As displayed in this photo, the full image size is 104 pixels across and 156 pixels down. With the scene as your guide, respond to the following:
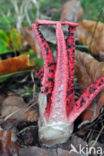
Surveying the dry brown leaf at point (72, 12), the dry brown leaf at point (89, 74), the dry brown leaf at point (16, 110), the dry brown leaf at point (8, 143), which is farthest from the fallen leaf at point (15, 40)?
the dry brown leaf at point (8, 143)

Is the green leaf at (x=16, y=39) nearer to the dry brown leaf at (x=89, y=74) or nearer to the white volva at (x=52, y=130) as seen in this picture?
the dry brown leaf at (x=89, y=74)

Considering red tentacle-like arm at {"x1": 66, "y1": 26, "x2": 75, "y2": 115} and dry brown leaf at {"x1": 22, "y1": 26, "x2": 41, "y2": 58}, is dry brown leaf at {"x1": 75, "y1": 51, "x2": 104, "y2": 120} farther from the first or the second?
dry brown leaf at {"x1": 22, "y1": 26, "x2": 41, "y2": 58}

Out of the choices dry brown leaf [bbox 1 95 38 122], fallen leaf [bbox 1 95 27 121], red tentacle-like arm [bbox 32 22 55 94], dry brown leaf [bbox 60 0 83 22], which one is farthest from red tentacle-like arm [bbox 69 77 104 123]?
dry brown leaf [bbox 60 0 83 22]

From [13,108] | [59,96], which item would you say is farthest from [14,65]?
[59,96]

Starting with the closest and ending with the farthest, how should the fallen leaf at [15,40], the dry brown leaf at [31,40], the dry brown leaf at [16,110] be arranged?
the dry brown leaf at [16,110] < the dry brown leaf at [31,40] < the fallen leaf at [15,40]

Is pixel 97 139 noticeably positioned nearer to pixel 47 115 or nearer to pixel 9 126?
pixel 47 115

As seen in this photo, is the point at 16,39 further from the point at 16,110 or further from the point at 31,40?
the point at 16,110
